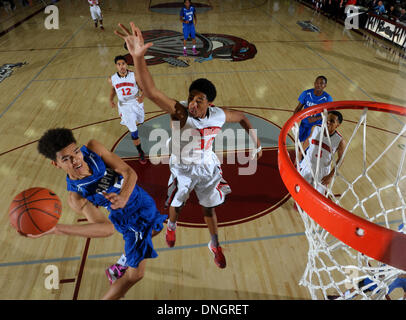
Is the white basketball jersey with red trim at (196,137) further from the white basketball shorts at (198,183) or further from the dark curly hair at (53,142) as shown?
the dark curly hair at (53,142)

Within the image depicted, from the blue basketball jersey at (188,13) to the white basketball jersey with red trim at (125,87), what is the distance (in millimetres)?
5214

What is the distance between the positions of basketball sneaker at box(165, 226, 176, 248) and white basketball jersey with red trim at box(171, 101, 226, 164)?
908 millimetres

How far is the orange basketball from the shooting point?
7.30 ft

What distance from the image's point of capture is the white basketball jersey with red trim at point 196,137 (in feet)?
8.39

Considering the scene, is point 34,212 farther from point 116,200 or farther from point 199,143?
point 199,143

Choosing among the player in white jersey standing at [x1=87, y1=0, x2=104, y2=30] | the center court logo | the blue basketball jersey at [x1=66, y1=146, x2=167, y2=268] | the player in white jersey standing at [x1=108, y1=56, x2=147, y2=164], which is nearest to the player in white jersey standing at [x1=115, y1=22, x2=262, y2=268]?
the blue basketball jersey at [x1=66, y1=146, x2=167, y2=268]

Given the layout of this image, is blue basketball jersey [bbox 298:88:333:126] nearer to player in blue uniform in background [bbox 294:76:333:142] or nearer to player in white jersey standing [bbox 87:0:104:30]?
player in blue uniform in background [bbox 294:76:333:142]

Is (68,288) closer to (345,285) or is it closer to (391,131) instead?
(345,285)

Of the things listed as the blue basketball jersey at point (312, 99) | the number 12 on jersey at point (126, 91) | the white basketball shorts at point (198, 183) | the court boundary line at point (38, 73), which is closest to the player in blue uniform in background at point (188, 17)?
the court boundary line at point (38, 73)

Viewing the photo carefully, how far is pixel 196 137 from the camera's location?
2598 millimetres

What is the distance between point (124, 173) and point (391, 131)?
198 inches

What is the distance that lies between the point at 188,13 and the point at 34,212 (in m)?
8.01

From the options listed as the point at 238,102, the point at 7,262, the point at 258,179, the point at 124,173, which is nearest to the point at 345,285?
the point at 258,179

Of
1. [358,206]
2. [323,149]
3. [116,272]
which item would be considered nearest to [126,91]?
[116,272]
